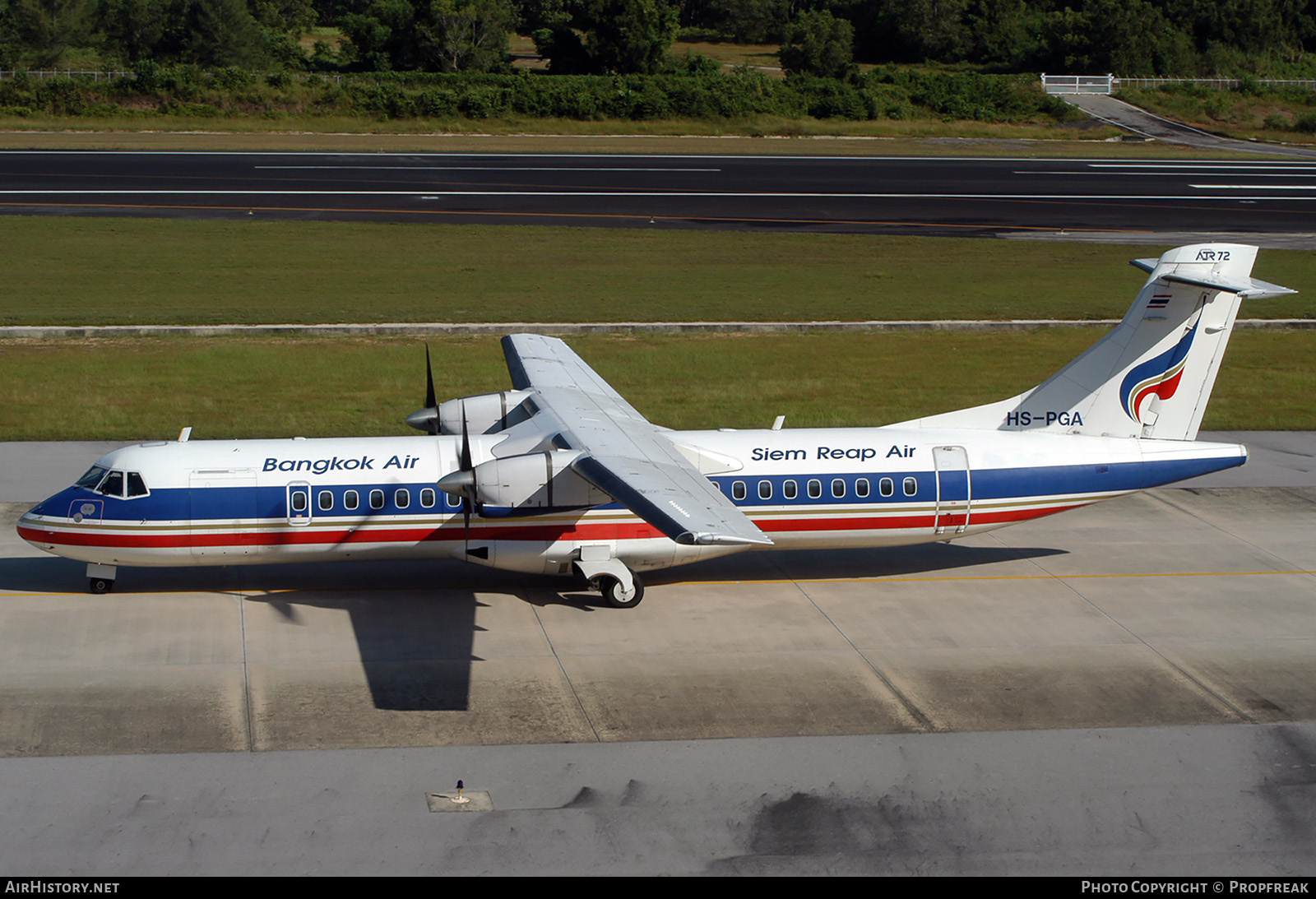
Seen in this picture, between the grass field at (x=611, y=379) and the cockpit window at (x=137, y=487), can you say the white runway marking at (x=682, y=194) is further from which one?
the cockpit window at (x=137, y=487)

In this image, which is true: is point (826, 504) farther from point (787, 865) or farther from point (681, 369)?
point (681, 369)

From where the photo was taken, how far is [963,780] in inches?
623

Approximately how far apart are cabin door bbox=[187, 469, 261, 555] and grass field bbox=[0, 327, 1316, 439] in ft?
31.8

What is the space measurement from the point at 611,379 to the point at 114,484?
1690 cm

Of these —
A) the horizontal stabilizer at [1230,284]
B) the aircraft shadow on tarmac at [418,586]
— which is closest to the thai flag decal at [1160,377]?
the horizontal stabilizer at [1230,284]

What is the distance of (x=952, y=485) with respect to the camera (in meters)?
22.2

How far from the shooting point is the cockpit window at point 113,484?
20641mm

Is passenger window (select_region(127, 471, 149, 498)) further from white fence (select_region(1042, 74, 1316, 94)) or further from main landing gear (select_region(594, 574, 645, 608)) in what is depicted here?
white fence (select_region(1042, 74, 1316, 94))

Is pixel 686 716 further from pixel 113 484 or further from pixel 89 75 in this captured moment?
pixel 89 75

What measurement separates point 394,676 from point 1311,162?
266 ft

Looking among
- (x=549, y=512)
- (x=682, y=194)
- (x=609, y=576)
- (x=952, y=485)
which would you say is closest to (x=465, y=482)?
(x=549, y=512)

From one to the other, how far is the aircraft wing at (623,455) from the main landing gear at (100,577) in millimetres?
8001

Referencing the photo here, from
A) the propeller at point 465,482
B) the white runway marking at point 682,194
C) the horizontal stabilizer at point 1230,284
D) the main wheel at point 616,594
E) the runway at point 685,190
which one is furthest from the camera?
the white runway marking at point 682,194

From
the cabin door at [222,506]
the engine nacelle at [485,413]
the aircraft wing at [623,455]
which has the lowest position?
the cabin door at [222,506]
